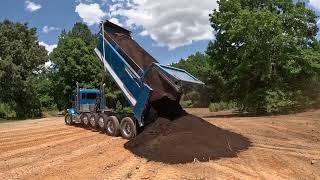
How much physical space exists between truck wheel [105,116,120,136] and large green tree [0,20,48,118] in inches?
1240

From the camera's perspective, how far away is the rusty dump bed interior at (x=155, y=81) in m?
16.4

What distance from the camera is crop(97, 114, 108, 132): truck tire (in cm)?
2062

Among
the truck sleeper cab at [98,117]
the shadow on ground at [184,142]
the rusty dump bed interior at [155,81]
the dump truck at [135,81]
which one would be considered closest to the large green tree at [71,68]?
the truck sleeper cab at [98,117]

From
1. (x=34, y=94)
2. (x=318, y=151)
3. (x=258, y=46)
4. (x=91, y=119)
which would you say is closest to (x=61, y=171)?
(x=318, y=151)

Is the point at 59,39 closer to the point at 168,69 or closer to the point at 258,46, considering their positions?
the point at 258,46

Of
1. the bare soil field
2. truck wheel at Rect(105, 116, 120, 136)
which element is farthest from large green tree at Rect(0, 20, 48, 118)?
the bare soil field

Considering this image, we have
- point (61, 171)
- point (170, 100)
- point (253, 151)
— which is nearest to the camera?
point (61, 171)

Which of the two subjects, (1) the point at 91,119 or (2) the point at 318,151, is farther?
(1) the point at 91,119

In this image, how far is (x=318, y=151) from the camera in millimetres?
13695

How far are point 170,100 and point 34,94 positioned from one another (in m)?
40.5

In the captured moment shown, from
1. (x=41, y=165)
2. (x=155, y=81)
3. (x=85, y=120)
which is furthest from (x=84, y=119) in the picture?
(x=41, y=165)

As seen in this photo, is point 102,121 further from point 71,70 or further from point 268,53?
point 71,70

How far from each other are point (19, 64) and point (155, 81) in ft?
126

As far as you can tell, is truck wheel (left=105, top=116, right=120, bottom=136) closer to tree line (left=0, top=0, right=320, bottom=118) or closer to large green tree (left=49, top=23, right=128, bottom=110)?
tree line (left=0, top=0, right=320, bottom=118)
